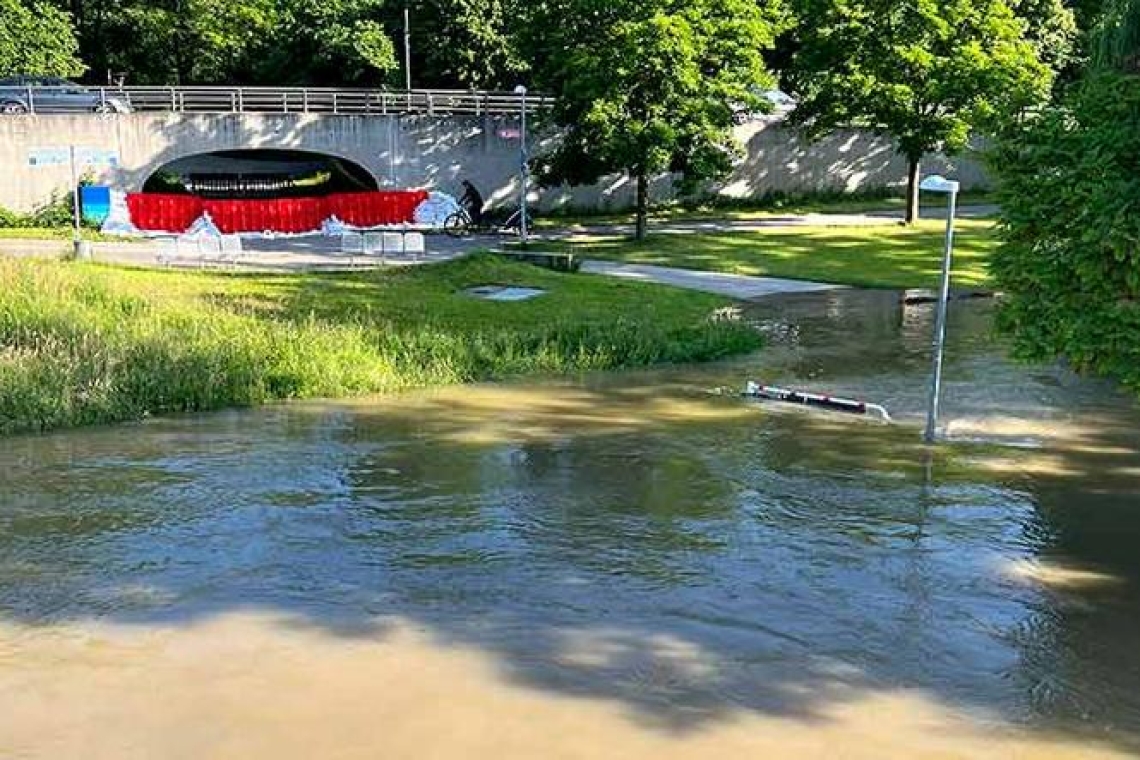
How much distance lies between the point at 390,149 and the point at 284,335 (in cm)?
2102

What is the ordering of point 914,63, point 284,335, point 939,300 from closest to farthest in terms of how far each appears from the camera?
point 939,300 → point 284,335 → point 914,63

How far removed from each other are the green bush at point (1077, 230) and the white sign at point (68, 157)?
30.3 meters

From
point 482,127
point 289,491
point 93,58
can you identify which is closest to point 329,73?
point 93,58

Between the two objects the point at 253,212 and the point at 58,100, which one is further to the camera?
the point at 58,100

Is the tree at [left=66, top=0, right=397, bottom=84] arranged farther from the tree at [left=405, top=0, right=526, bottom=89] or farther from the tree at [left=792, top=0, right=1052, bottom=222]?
the tree at [left=792, top=0, right=1052, bottom=222]

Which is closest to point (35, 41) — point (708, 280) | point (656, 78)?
point (656, 78)

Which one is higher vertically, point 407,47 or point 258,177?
point 407,47

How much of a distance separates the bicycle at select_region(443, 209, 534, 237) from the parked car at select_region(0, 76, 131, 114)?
10.2 meters

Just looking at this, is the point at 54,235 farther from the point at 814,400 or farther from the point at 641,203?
the point at 814,400

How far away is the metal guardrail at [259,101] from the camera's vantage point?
117 feet

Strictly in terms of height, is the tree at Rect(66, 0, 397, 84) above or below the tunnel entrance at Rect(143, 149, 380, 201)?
above

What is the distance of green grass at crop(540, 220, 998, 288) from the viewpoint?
30703 millimetres

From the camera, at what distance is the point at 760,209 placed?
146 ft

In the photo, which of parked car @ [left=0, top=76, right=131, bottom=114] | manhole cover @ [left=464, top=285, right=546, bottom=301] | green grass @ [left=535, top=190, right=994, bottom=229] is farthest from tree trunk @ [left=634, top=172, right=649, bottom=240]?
parked car @ [left=0, top=76, right=131, bottom=114]
